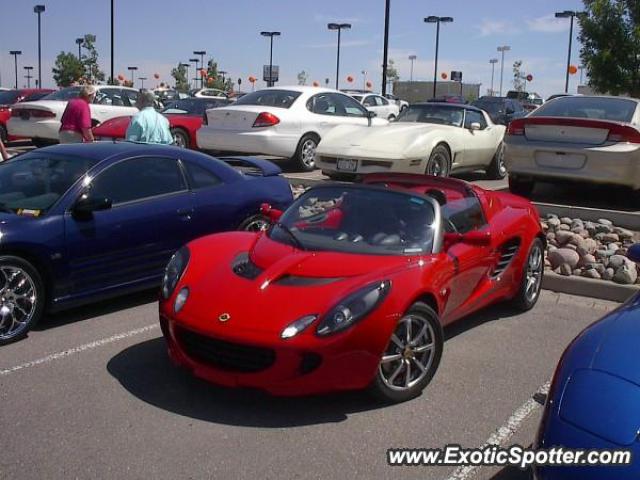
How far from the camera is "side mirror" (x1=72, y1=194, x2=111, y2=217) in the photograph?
534 cm

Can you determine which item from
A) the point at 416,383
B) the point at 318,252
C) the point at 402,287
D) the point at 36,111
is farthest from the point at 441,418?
the point at 36,111

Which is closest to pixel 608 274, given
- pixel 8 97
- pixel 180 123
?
pixel 180 123

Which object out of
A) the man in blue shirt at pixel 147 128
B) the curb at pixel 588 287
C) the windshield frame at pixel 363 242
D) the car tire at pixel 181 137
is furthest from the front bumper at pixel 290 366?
the car tire at pixel 181 137

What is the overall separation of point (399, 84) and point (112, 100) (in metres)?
64.2

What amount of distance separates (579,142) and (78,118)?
21.7 feet

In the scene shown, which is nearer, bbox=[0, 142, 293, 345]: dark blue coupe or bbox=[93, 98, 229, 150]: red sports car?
bbox=[0, 142, 293, 345]: dark blue coupe

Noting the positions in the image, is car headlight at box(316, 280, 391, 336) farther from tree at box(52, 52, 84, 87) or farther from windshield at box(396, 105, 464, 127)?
tree at box(52, 52, 84, 87)

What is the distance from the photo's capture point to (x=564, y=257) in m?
7.13

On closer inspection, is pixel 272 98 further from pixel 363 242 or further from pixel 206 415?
pixel 206 415

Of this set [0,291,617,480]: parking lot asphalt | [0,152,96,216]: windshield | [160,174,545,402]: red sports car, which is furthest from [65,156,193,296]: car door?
[160,174,545,402]: red sports car

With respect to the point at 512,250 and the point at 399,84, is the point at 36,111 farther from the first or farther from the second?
the point at 399,84

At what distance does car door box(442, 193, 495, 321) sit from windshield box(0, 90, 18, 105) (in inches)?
677

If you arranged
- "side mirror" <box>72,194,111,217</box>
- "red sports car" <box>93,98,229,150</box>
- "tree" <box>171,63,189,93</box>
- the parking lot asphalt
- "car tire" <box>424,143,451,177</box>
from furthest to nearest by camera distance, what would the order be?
1. "tree" <box>171,63,189,93</box>
2. "red sports car" <box>93,98,229,150</box>
3. "car tire" <box>424,143,451,177</box>
4. "side mirror" <box>72,194,111,217</box>
5. the parking lot asphalt

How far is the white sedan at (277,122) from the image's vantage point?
1210 centimetres
